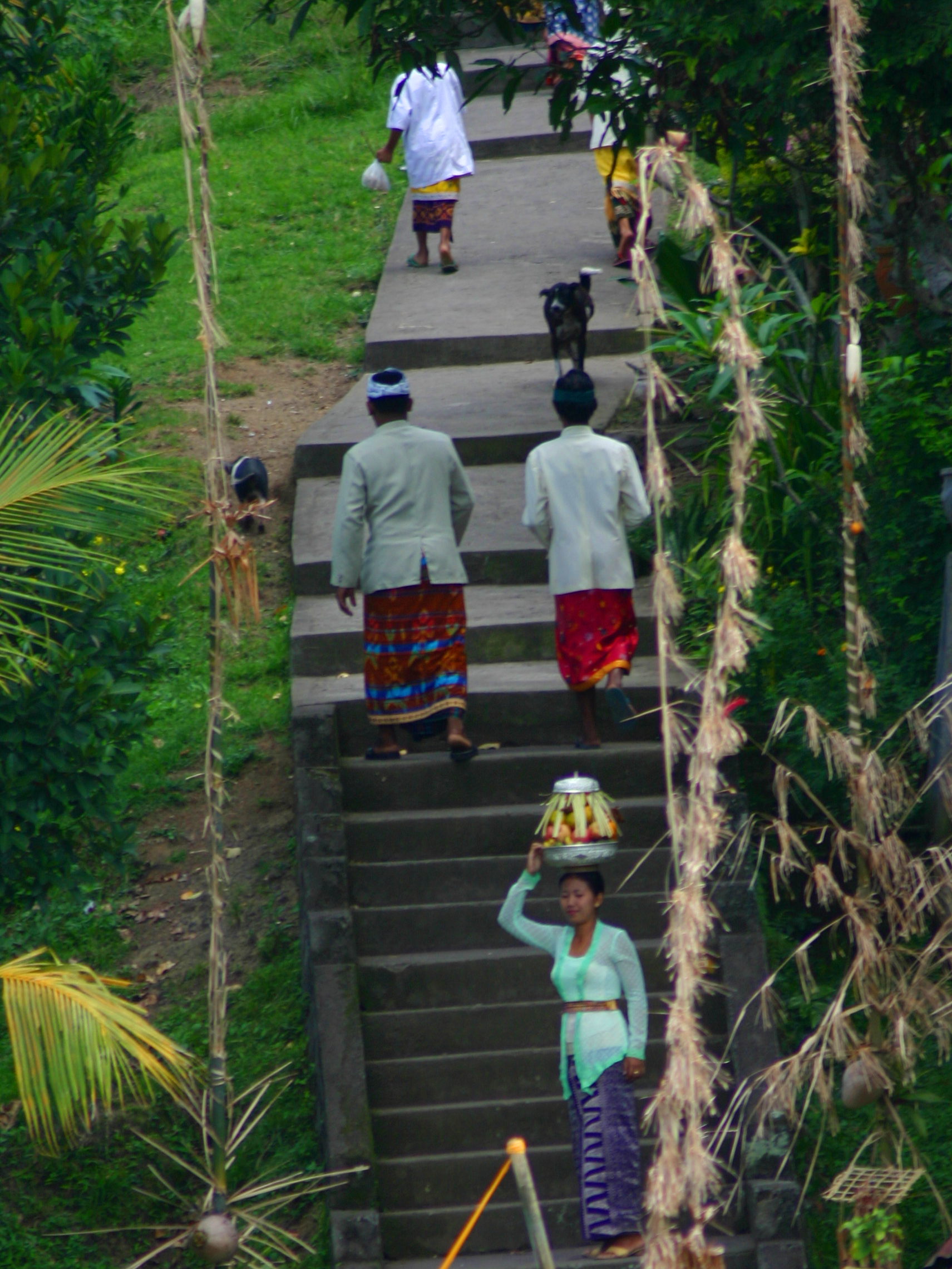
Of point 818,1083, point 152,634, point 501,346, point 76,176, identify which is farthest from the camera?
point 501,346

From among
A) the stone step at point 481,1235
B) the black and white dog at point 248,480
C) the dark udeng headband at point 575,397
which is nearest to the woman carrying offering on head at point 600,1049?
the stone step at point 481,1235

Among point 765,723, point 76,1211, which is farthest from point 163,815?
point 765,723

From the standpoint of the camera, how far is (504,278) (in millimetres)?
12156

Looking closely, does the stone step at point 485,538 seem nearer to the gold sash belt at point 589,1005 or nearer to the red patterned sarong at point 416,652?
the red patterned sarong at point 416,652

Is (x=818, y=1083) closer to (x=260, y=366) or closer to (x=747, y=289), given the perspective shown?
(x=747, y=289)

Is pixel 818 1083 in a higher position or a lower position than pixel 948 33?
lower

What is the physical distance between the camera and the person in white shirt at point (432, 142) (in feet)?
38.1

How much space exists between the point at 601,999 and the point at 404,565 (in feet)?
7.24

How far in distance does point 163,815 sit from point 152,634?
2.75m

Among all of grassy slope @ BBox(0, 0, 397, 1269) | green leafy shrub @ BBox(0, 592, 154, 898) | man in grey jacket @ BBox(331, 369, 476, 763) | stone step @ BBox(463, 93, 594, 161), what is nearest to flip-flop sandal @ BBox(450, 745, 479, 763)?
man in grey jacket @ BBox(331, 369, 476, 763)

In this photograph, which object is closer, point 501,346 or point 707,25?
point 707,25

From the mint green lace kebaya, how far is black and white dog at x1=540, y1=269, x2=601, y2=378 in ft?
15.6

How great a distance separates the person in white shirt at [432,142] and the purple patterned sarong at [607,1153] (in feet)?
25.5

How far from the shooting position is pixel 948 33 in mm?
6355
